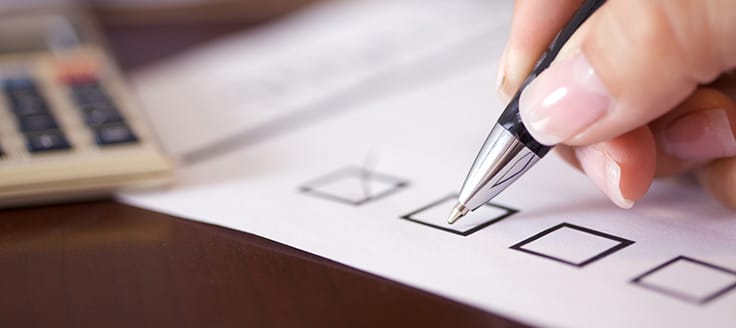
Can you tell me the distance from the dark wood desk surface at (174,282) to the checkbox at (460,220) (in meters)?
0.05

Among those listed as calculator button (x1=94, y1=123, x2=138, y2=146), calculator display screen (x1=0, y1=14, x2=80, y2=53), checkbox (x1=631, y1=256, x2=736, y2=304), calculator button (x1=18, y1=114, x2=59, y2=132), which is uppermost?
calculator display screen (x1=0, y1=14, x2=80, y2=53)

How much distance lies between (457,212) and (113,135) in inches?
7.1

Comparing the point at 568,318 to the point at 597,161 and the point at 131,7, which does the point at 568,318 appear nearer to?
the point at 597,161

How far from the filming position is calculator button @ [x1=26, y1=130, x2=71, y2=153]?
16.7 inches

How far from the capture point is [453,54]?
0.66m

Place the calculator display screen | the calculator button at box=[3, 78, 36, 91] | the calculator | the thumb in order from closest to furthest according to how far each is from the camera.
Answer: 1. the thumb
2. the calculator
3. the calculator button at box=[3, 78, 36, 91]
4. the calculator display screen

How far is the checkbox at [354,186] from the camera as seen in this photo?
409mm

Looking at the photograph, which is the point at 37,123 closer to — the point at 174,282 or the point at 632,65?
the point at 174,282

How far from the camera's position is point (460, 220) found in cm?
37

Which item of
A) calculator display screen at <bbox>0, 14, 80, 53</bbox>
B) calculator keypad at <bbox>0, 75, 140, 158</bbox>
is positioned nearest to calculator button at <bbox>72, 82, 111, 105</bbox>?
calculator keypad at <bbox>0, 75, 140, 158</bbox>

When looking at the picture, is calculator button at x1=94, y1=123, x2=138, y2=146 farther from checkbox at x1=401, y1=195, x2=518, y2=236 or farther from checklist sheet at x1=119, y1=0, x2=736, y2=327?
checkbox at x1=401, y1=195, x2=518, y2=236

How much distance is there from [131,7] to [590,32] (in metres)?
0.65

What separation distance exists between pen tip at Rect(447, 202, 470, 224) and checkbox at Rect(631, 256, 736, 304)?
0.08 meters

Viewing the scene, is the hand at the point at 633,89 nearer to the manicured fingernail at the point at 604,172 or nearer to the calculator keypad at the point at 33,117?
the manicured fingernail at the point at 604,172
